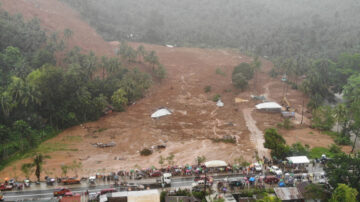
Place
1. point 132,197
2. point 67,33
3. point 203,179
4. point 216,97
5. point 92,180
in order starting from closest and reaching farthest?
point 132,197
point 92,180
point 203,179
point 216,97
point 67,33

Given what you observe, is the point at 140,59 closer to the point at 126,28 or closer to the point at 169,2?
the point at 126,28

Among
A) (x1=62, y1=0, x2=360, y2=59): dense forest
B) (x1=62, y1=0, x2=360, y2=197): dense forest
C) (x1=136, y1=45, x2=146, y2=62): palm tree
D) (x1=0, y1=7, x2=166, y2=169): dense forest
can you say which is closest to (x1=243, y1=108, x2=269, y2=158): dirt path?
(x1=62, y1=0, x2=360, y2=197): dense forest

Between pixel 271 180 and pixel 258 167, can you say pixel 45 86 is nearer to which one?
pixel 258 167

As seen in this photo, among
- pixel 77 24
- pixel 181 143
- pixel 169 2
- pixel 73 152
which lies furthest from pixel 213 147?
pixel 169 2

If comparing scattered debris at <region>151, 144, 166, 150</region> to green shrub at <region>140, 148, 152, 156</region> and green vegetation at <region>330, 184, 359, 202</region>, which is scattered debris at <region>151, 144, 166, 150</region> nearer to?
green shrub at <region>140, 148, 152, 156</region>

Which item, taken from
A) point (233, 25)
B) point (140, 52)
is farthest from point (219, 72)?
point (233, 25)

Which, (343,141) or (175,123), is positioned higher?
(175,123)
